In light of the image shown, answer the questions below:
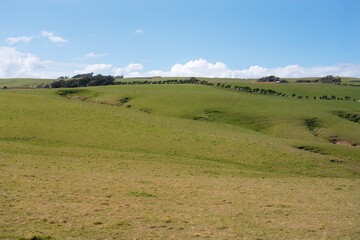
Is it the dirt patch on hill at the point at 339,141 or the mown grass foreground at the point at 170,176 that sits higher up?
the mown grass foreground at the point at 170,176

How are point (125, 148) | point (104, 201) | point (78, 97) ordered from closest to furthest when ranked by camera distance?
1. point (104, 201)
2. point (125, 148)
3. point (78, 97)

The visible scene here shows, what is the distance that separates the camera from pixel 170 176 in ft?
113

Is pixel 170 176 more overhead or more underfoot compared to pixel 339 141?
more overhead

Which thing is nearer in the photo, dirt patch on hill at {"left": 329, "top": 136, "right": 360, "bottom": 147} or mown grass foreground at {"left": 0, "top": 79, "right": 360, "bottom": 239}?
mown grass foreground at {"left": 0, "top": 79, "right": 360, "bottom": 239}

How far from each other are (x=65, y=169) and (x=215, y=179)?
1293cm

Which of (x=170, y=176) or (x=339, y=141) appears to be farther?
(x=339, y=141)

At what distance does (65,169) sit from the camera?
33344mm

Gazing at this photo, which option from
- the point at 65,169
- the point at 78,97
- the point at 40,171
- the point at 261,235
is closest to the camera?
the point at 261,235

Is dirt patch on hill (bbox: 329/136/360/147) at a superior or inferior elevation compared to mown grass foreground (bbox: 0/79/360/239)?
inferior

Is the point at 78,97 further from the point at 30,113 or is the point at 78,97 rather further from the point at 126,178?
the point at 126,178

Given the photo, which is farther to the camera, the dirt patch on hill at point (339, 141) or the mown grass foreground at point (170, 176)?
the dirt patch on hill at point (339, 141)

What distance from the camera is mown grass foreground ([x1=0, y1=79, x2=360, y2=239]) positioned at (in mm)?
18031

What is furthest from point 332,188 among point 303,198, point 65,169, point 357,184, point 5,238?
point 5,238

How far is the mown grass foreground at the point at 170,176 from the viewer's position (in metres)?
18.0
